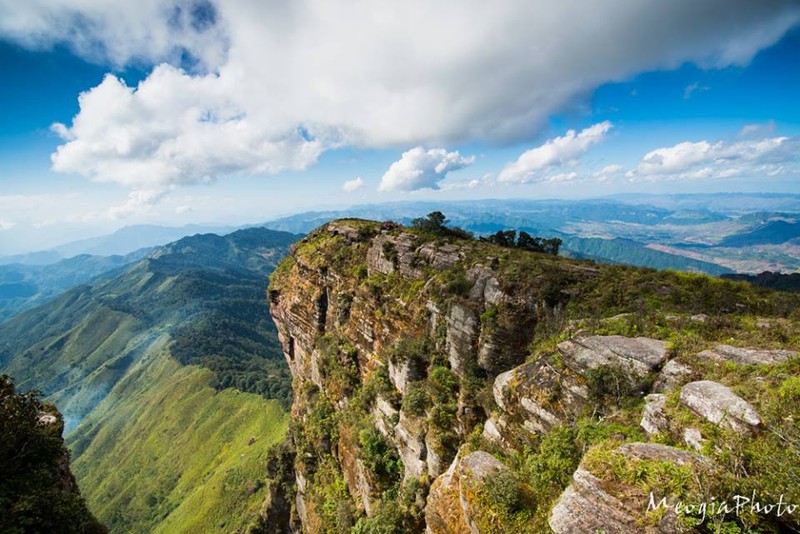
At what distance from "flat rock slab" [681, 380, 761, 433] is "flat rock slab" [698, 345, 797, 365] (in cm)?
226

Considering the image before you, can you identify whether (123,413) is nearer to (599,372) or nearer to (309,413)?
(309,413)

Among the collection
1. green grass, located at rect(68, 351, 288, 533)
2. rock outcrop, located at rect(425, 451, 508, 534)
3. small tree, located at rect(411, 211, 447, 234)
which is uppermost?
small tree, located at rect(411, 211, 447, 234)

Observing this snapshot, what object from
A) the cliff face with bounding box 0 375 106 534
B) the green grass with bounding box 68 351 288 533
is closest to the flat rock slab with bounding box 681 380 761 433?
the cliff face with bounding box 0 375 106 534

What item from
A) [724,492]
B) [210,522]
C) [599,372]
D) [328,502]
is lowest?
[210,522]

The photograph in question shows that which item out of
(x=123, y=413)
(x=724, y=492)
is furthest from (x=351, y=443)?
(x=123, y=413)

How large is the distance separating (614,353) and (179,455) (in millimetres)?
151759

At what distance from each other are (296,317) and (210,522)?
6420cm

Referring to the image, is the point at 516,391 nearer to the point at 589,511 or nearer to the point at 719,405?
the point at 719,405

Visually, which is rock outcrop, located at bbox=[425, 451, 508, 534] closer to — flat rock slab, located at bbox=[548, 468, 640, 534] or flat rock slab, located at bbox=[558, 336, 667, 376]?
flat rock slab, located at bbox=[548, 468, 640, 534]

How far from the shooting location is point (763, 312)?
744 inches

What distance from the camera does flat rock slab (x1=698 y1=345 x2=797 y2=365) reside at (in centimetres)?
1291

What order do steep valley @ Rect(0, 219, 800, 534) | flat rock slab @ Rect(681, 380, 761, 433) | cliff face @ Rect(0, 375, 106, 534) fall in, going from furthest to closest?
1. cliff face @ Rect(0, 375, 106, 534)
2. flat rock slab @ Rect(681, 380, 761, 433)
3. steep valley @ Rect(0, 219, 800, 534)

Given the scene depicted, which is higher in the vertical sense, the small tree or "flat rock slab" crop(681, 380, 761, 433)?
the small tree

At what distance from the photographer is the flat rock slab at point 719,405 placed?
10.3 m
